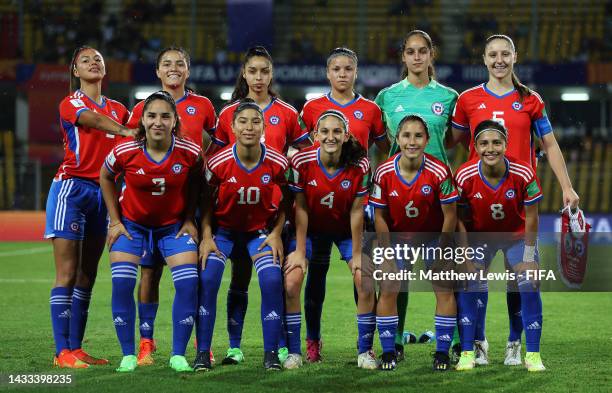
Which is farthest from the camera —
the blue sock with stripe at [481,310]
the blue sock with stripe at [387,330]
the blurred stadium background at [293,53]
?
the blurred stadium background at [293,53]

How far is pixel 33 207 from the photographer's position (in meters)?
16.7

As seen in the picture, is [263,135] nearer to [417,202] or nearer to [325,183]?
[325,183]

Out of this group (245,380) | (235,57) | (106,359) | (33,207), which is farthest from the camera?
(235,57)

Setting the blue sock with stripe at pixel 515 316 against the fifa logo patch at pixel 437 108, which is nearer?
the blue sock with stripe at pixel 515 316

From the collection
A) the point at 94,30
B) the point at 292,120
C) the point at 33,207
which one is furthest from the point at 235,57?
the point at 292,120

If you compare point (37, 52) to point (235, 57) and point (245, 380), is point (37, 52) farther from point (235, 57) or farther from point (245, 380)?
point (245, 380)

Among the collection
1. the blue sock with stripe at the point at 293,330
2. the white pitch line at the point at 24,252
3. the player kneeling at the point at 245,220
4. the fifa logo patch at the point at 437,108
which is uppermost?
the fifa logo patch at the point at 437,108

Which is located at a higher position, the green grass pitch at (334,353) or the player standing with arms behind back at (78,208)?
the player standing with arms behind back at (78,208)

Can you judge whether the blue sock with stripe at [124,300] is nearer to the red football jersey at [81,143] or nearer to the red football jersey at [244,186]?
the red football jersey at [244,186]

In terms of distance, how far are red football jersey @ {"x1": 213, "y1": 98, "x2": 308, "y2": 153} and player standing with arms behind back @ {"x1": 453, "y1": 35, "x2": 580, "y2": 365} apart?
1060mm

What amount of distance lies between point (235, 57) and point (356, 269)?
50.3 ft

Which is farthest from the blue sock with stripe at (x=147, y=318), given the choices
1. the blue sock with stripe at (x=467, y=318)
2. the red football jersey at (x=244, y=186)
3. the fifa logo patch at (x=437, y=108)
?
A: the fifa logo patch at (x=437, y=108)

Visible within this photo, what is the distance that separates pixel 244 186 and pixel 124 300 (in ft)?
3.19

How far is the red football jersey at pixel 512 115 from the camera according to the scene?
21.1 feet
